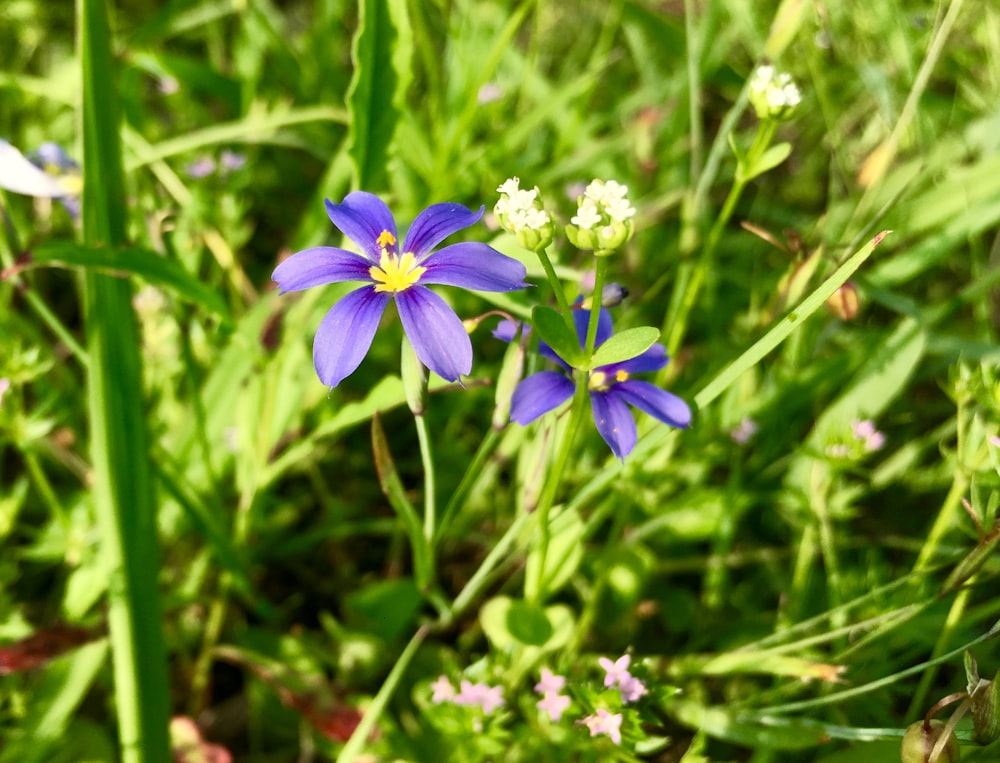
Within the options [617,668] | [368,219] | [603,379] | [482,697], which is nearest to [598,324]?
[603,379]

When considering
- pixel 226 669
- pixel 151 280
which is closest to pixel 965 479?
pixel 151 280

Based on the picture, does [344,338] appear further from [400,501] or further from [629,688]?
[629,688]

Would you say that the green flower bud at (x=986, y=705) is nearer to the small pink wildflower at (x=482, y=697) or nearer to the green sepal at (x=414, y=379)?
the small pink wildflower at (x=482, y=697)

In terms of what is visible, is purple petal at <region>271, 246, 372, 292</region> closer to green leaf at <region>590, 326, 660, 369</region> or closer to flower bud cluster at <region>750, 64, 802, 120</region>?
green leaf at <region>590, 326, 660, 369</region>

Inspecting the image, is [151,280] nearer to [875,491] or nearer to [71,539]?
[71,539]

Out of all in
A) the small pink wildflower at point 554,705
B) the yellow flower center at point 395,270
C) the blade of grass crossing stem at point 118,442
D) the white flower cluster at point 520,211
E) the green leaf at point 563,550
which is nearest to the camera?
the white flower cluster at point 520,211

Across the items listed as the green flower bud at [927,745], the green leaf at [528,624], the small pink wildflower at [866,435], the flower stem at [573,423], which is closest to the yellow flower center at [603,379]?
the flower stem at [573,423]
